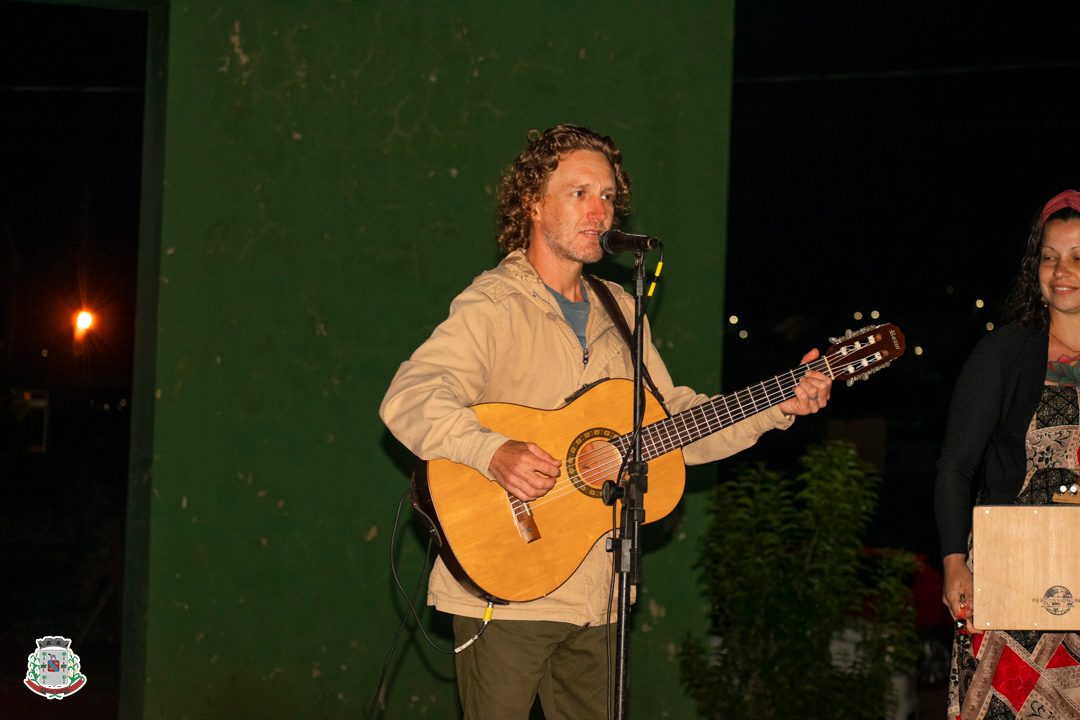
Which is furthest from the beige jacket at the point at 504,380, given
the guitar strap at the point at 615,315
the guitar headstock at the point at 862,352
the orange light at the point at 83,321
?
the orange light at the point at 83,321

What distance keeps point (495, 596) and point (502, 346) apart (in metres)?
0.74

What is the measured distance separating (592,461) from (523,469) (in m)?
0.42

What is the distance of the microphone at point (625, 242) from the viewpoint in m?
3.28

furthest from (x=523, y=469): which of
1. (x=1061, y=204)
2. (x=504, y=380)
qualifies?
(x=1061, y=204)

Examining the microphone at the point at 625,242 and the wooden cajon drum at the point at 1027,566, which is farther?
the microphone at the point at 625,242

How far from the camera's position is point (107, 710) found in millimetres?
6277

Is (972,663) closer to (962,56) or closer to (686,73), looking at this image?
(686,73)

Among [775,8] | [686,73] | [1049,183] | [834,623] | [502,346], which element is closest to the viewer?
[502,346]

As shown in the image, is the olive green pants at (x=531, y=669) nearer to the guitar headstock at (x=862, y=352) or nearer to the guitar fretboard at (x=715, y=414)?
the guitar fretboard at (x=715, y=414)

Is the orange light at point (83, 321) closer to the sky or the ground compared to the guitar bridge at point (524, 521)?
closer to the sky

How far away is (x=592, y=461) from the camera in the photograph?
367 centimetres

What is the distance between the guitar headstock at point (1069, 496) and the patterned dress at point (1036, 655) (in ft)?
0.12

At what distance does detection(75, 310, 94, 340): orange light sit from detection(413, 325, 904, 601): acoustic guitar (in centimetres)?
769

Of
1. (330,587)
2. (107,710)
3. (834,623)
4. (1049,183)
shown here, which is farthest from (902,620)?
(1049,183)
